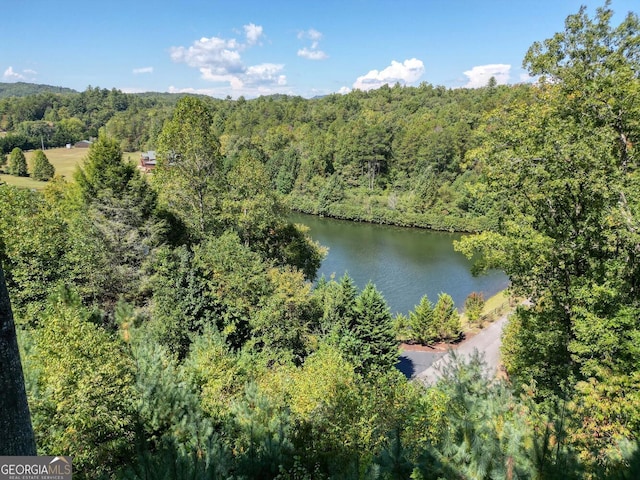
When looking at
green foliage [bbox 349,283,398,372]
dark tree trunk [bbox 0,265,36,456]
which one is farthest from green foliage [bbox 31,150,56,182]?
dark tree trunk [bbox 0,265,36,456]

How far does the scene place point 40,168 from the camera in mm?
47281

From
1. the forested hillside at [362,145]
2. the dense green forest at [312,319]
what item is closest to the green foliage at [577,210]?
the dense green forest at [312,319]

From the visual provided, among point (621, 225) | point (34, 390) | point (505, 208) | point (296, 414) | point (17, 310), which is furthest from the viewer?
point (17, 310)

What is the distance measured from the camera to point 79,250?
505 inches

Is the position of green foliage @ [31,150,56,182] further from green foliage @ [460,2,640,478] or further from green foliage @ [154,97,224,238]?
green foliage @ [460,2,640,478]

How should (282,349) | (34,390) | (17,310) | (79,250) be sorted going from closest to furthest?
(34,390)
(17,310)
(79,250)
(282,349)

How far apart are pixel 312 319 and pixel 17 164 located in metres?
52.1

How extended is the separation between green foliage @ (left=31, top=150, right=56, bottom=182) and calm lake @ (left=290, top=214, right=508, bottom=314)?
32.8 meters

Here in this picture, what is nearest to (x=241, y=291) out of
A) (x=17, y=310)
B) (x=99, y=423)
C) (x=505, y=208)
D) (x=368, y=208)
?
(x=17, y=310)

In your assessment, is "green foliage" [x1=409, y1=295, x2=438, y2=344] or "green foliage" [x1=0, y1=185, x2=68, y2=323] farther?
"green foliage" [x1=409, y1=295, x2=438, y2=344]

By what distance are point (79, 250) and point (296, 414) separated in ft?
30.1

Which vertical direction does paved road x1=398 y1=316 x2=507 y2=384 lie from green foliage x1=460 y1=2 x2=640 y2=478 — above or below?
below

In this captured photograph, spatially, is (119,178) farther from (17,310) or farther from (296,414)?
(296,414)

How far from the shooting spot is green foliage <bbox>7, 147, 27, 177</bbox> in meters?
49.4
